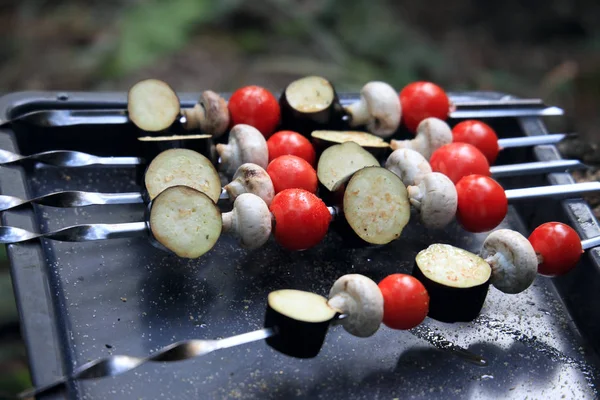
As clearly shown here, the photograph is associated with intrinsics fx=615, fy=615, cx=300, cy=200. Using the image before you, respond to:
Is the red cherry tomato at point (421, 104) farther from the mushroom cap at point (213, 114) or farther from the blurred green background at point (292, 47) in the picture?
the blurred green background at point (292, 47)

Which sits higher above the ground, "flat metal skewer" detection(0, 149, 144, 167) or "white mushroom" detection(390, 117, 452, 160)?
"flat metal skewer" detection(0, 149, 144, 167)

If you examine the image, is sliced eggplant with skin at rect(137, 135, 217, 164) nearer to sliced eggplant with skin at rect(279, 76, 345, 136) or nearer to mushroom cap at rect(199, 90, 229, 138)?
mushroom cap at rect(199, 90, 229, 138)

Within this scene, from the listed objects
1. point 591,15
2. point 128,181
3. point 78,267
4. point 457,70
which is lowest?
point 78,267

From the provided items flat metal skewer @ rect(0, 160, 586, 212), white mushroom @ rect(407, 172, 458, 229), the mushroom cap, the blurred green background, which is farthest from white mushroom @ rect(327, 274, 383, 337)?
the blurred green background

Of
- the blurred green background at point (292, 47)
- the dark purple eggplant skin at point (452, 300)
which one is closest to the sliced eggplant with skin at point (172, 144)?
the dark purple eggplant skin at point (452, 300)

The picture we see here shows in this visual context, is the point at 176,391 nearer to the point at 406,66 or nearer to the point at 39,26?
the point at 406,66

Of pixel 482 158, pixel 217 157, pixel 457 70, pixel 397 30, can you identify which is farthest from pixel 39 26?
pixel 482 158
